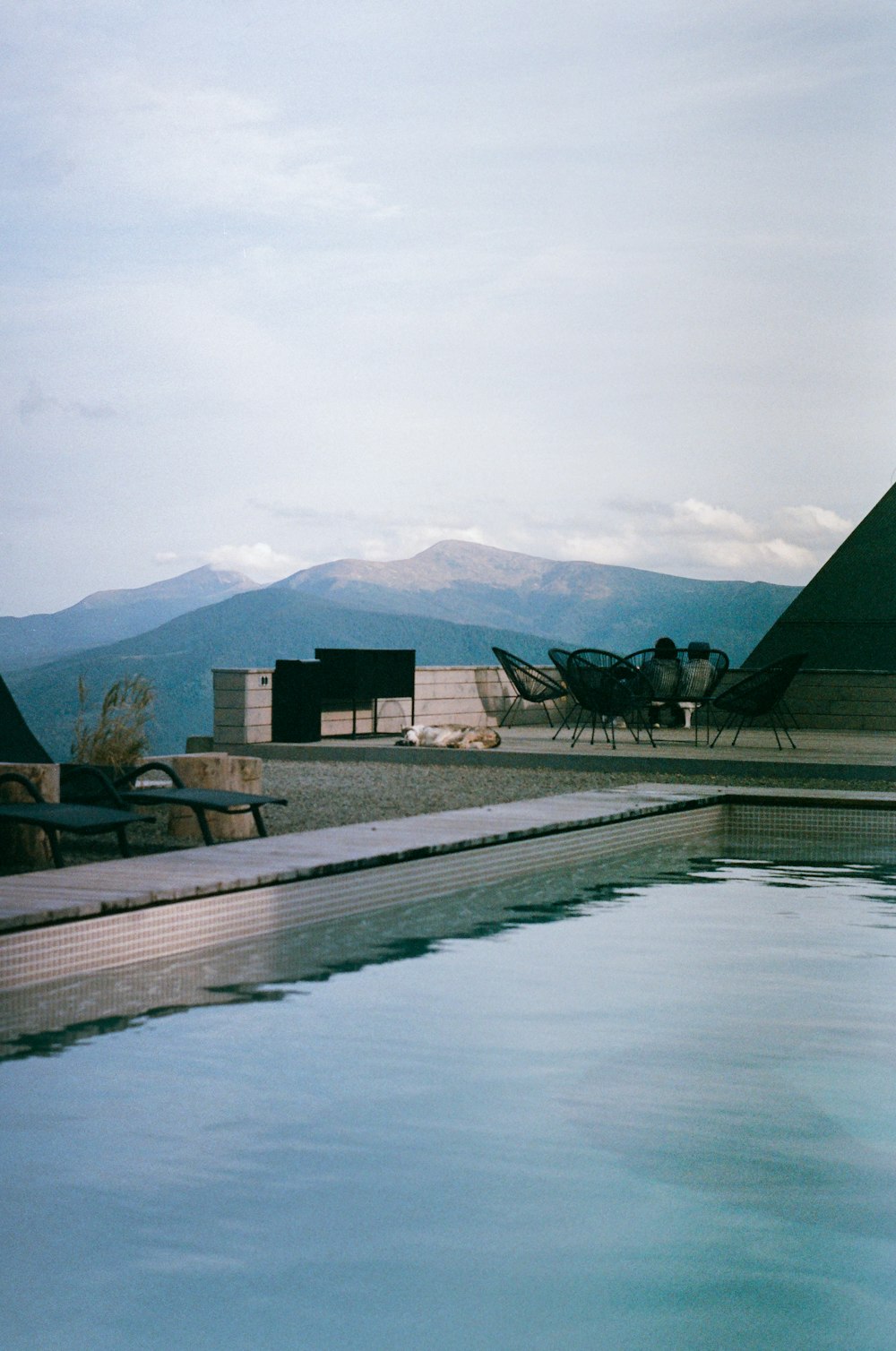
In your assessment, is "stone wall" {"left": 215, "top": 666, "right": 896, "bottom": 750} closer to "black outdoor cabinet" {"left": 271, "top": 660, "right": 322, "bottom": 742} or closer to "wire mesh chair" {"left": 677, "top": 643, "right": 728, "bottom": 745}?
"black outdoor cabinet" {"left": 271, "top": 660, "right": 322, "bottom": 742}

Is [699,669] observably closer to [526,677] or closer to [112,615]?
[526,677]

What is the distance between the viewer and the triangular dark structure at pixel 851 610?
17.5m

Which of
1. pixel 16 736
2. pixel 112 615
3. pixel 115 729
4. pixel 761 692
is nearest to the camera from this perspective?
pixel 16 736

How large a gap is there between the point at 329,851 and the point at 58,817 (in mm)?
948

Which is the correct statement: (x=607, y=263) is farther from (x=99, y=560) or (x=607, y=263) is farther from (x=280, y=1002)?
(x=280, y=1002)

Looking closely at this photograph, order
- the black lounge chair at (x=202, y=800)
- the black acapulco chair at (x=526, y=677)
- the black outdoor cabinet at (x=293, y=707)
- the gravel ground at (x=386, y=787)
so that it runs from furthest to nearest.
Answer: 1. the black acapulco chair at (x=526, y=677)
2. the black outdoor cabinet at (x=293, y=707)
3. the gravel ground at (x=386, y=787)
4. the black lounge chair at (x=202, y=800)

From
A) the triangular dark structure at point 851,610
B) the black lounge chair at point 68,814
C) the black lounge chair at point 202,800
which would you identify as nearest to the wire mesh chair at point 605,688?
the black lounge chair at point 68,814

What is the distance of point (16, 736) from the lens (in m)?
7.83

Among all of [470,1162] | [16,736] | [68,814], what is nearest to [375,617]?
[16,736]

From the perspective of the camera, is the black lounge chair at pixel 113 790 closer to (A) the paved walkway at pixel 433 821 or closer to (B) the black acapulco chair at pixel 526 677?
(A) the paved walkway at pixel 433 821

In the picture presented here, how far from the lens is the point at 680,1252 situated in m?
2.93

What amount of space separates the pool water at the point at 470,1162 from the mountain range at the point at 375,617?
38.2 m

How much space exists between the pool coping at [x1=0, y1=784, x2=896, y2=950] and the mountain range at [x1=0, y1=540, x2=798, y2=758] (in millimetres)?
34440

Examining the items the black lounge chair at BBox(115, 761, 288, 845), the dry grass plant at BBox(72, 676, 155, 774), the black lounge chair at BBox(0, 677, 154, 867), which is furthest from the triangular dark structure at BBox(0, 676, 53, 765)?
the black lounge chair at BBox(115, 761, 288, 845)
